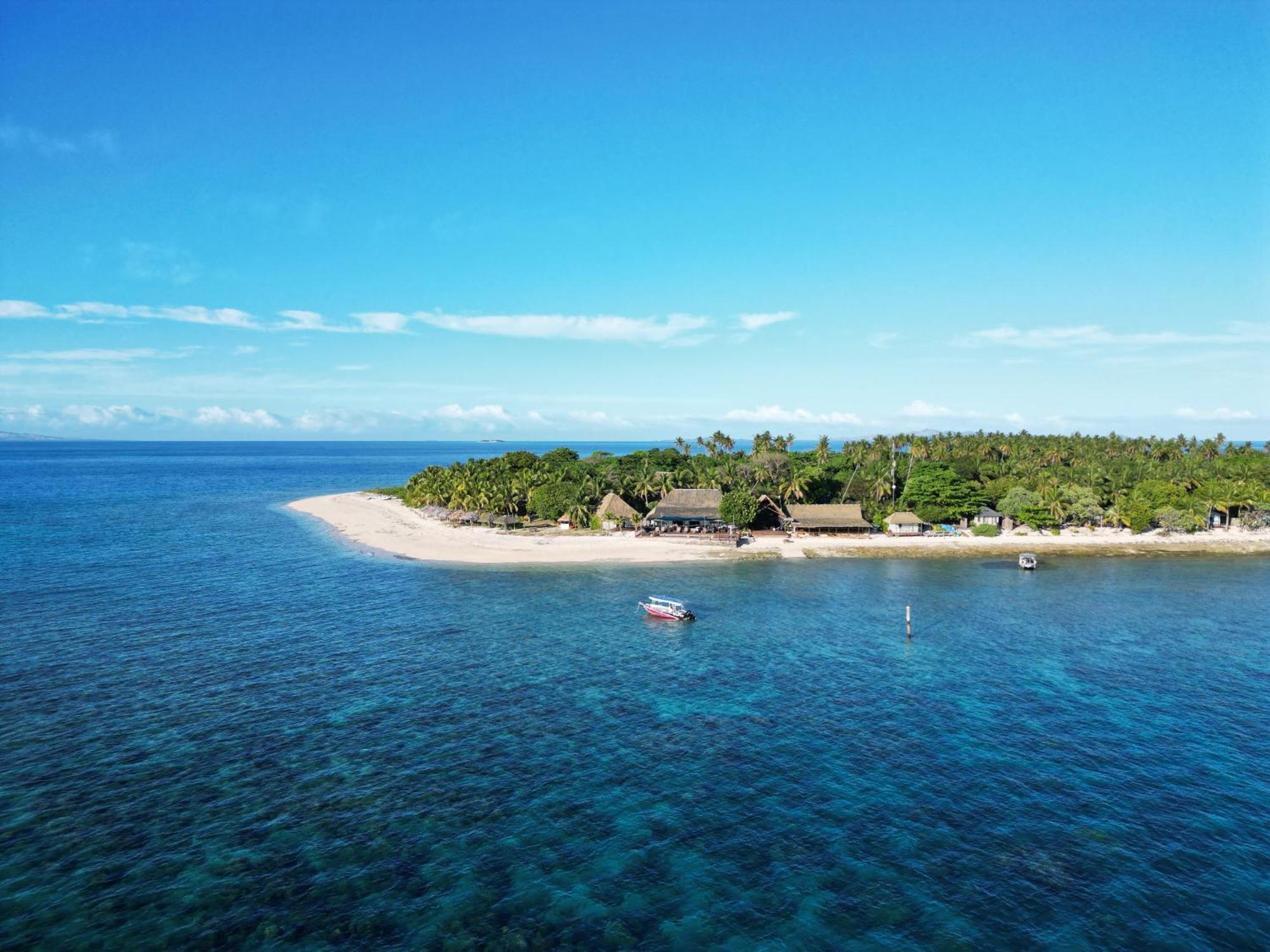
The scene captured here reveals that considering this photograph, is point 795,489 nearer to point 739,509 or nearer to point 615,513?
point 739,509

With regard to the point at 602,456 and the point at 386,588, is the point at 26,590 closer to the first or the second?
the point at 386,588

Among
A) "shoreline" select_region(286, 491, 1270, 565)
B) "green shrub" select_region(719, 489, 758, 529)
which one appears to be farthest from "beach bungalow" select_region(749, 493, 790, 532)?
"green shrub" select_region(719, 489, 758, 529)

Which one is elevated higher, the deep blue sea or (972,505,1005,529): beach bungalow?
(972,505,1005,529): beach bungalow

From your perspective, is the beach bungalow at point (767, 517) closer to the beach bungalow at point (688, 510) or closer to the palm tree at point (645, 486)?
the beach bungalow at point (688, 510)

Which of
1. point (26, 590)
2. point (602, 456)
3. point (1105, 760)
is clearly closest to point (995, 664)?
point (1105, 760)

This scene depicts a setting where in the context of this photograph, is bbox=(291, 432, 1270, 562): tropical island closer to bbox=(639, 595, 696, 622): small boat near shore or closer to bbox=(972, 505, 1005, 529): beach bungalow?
bbox=(972, 505, 1005, 529): beach bungalow

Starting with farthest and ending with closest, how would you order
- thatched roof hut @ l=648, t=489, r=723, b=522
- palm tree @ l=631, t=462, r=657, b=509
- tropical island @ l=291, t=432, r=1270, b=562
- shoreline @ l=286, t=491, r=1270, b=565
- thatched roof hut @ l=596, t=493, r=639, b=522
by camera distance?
palm tree @ l=631, t=462, r=657, b=509 → thatched roof hut @ l=596, t=493, r=639, b=522 → thatched roof hut @ l=648, t=489, r=723, b=522 → tropical island @ l=291, t=432, r=1270, b=562 → shoreline @ l=286, t=491, r=1270, b=565

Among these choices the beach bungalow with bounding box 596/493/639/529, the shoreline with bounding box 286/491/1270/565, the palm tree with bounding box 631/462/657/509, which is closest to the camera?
the shoreline with bounding box 286/491/1270/565
